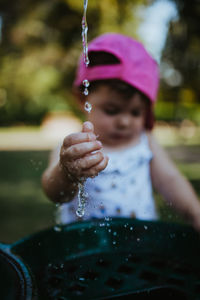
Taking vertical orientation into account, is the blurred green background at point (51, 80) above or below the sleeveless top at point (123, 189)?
above

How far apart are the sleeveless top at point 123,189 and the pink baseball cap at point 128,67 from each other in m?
0.26

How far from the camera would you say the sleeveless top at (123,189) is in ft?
3.76

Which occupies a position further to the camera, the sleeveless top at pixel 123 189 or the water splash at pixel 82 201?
the sleeveless top at pixel 123 189

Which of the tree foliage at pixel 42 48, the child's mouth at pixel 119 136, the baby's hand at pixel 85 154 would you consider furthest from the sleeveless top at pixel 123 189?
the tree foliage at pixel 42 48

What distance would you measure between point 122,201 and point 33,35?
979 centimetres

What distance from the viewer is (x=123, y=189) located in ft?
3.92

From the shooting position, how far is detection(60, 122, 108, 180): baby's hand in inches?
22.4

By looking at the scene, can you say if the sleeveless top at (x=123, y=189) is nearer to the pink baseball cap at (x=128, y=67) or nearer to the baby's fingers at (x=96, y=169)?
the pink baseball cap at (x=128, y=67)

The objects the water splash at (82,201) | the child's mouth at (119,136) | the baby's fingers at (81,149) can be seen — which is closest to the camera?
the baby's fingers at (81,149)

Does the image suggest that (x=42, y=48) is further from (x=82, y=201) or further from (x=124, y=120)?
(x=82, y=201)

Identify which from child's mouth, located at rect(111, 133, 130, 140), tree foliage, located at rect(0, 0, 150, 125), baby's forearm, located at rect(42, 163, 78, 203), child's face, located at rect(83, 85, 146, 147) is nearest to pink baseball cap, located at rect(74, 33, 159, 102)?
child's face, located at rect(83, 85, 146, 147)

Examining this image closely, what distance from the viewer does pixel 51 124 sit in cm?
977

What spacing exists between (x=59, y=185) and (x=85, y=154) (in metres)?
0.22

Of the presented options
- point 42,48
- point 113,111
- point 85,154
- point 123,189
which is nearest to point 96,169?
point 85,154
